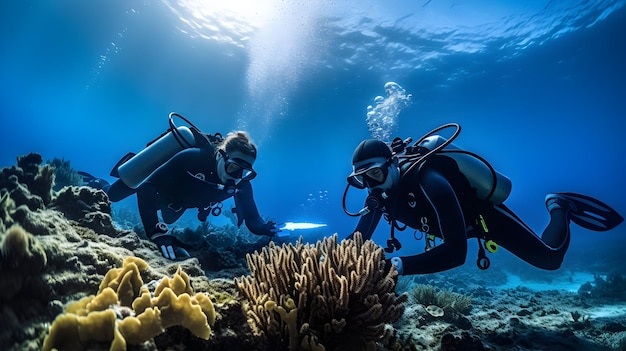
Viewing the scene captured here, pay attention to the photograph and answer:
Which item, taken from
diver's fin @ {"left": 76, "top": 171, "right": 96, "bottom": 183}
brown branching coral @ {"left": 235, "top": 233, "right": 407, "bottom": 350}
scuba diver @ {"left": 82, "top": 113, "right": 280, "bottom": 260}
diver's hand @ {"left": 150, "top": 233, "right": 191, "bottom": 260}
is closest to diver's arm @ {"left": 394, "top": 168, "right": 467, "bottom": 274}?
brown branching coral @ {"left": 235, "top": 233, "right": 407, "bottom": 350}

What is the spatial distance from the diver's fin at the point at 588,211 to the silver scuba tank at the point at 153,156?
8.55m

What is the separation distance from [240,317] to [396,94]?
28.8 metres

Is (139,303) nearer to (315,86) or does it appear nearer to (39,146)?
(315,86)

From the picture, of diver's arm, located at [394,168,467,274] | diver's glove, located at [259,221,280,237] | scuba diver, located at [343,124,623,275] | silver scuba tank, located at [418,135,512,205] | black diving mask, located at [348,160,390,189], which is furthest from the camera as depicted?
diver's glove, located at [259,221,280,237]

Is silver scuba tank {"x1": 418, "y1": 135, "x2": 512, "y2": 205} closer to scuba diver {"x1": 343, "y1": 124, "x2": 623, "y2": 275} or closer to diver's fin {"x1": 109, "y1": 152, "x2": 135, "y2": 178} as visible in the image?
scuba diver {"x1": 343, "y1": 124, "x2": 623, "y2": 275}

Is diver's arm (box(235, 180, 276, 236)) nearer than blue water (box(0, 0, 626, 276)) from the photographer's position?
Yes

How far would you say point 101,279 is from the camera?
2.43m

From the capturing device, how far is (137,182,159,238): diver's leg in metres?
4.64

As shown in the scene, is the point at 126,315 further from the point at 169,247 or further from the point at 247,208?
the point at 247,208

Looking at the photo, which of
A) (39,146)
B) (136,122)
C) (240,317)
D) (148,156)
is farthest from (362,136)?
(39,146)

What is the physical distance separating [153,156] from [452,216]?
5.79 metres

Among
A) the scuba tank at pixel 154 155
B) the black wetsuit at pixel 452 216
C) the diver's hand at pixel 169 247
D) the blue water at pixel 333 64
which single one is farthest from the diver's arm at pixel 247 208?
the blue water at pixel 333 64

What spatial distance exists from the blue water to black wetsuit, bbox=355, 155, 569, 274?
432 inches

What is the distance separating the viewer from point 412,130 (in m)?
36.8
